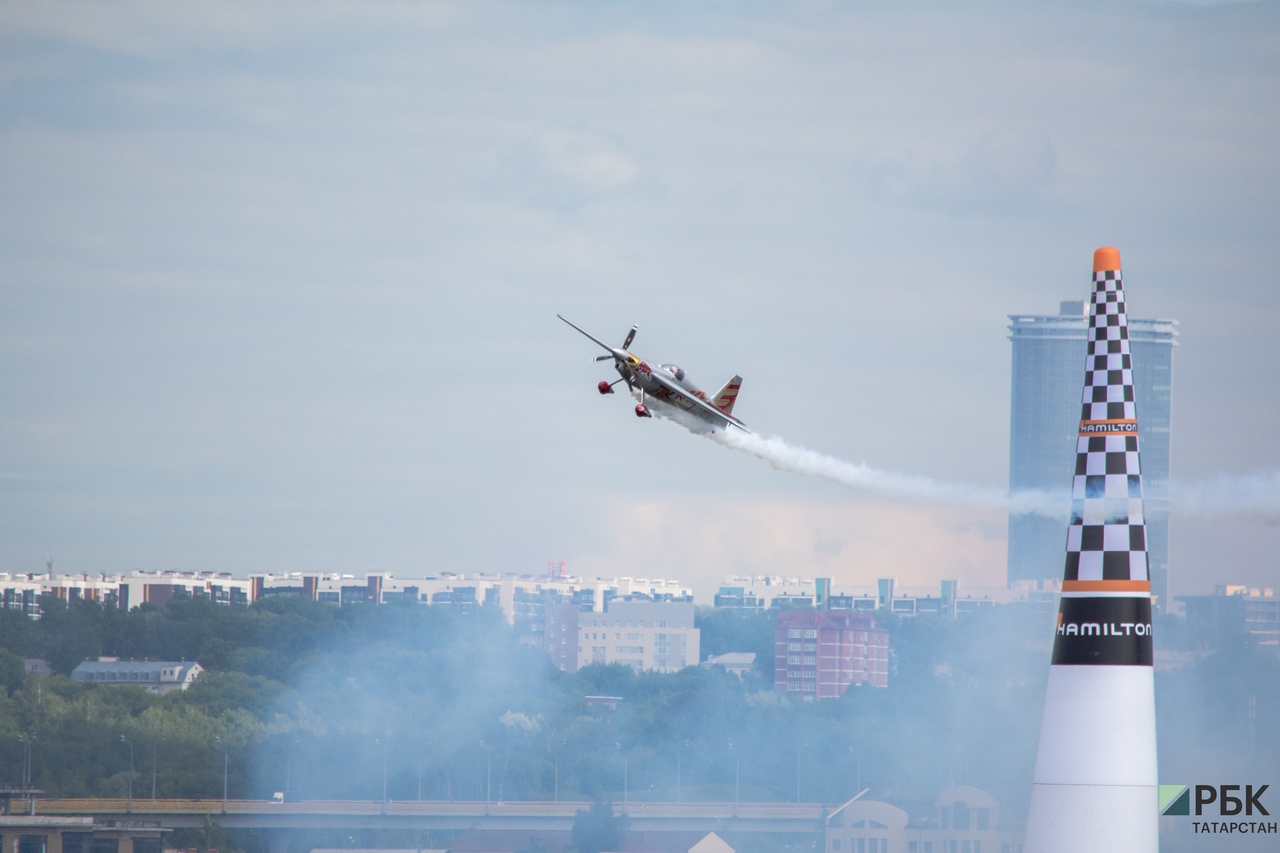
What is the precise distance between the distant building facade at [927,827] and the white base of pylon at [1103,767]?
37478 millimetres

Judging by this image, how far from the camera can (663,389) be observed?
41844 mm

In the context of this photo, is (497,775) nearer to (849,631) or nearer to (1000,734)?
(1000,734)

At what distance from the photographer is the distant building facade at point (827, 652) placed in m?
156

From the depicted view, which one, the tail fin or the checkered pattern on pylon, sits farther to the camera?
the tail fin

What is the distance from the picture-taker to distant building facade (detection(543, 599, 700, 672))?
7426 inches

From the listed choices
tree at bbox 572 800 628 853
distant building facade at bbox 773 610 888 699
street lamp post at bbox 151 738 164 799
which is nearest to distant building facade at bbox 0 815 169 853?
street lamp post at bbox 151 738 164 799

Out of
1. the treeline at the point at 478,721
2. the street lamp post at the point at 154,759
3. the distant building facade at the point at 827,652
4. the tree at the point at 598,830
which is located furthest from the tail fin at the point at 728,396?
the distant building facade at the point at 827,652

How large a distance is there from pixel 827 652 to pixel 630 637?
3078 cm

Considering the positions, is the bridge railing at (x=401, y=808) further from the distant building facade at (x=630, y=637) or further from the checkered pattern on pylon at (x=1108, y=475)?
the distant building facade at (x=630, y=637)

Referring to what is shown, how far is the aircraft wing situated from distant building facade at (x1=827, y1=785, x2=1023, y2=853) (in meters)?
22.3

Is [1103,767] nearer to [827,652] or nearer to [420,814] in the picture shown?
[420,814]

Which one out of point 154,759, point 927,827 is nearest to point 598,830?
point 927,827

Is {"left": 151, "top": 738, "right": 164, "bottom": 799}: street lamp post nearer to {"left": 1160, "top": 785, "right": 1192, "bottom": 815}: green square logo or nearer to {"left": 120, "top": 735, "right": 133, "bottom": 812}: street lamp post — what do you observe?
{"left": 120, "top": 735, "right": 133, "bottom": 812}: street lamp post

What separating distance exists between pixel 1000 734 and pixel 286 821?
129ft
